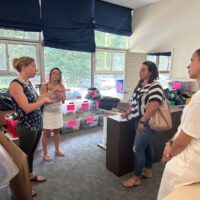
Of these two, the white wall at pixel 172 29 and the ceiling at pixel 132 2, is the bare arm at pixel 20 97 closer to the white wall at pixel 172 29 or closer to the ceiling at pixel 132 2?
the white wall at pixel 172 29

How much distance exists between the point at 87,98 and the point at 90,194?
2310mm

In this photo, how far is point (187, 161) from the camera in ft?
3.45

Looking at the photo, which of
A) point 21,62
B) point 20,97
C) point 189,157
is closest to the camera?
point 189,157

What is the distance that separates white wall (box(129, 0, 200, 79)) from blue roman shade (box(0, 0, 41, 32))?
2.50 meters

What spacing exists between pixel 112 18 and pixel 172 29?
146cm

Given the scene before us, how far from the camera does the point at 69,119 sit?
3861mm

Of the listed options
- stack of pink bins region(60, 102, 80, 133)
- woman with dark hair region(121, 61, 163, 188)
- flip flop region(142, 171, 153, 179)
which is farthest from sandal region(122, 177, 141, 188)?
stack of pink bins region(60, 102, 80, 133)

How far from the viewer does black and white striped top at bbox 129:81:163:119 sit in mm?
1788

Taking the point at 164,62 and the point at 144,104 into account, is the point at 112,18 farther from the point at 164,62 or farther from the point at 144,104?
the point at 144,104

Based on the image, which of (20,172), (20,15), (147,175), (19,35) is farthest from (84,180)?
(20,15)

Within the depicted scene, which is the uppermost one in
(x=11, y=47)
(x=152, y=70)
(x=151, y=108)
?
(x=11, y=47)

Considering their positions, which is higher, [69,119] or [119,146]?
[119,146]

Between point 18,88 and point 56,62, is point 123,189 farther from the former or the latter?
point 56,62

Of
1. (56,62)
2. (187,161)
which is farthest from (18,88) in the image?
(56,62)
